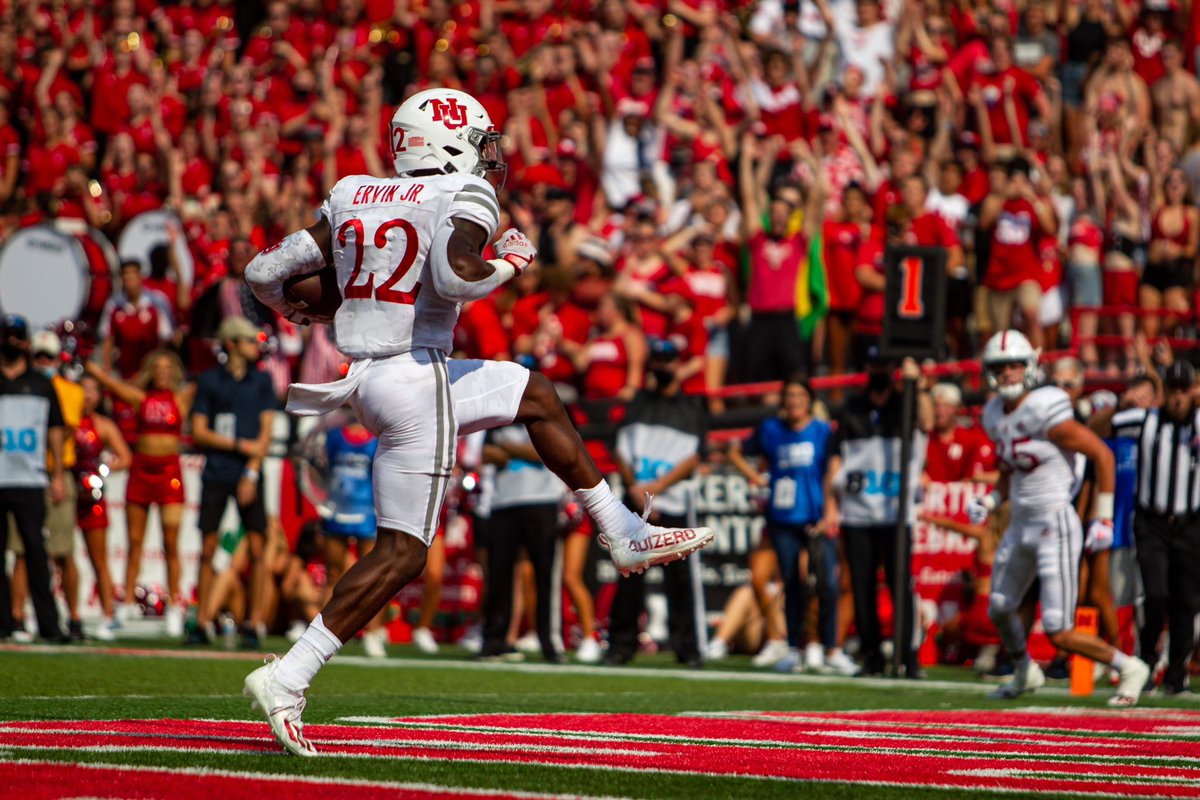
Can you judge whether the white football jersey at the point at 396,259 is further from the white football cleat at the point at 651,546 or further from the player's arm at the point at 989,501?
the player's arm at the point at 989,501

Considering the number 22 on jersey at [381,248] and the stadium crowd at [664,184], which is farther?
the stadium crowd at [664,184]

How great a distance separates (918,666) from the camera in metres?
12.6

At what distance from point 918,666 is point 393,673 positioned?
3.62m

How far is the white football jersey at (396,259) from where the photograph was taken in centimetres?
616

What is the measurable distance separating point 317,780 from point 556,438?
→ 1701 mm

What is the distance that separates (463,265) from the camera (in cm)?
605

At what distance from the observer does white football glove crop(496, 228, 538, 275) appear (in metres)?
6.24

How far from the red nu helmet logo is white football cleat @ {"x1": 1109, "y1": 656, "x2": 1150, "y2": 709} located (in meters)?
5.46

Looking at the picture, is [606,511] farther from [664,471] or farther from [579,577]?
[579,577]

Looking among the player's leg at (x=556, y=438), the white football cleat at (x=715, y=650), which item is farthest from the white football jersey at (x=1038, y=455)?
the player's leg at (x=556, y=438)

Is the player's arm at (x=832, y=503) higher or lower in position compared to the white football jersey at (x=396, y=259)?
lower

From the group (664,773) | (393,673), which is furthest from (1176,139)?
(664,773)

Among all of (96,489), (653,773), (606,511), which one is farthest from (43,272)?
(653,773)

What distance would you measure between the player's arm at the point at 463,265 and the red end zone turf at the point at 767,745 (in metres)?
1.49
